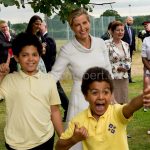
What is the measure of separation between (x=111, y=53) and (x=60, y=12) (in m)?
2.06

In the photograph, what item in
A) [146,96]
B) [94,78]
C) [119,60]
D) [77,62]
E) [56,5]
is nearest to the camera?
[146,96]

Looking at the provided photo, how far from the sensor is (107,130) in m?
3.16

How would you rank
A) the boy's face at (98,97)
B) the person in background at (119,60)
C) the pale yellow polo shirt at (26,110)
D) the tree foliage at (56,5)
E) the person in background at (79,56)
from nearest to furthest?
1. the boy's face at (98,97)
2. the pale yellow polo shirt at (26,110)
3. the person in background at (79,56)
4. the tree foliage at (56,5)
5. the person in background at (119,60)

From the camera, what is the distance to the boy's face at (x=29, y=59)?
12.7 feet

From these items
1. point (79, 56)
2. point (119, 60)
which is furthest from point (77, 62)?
point (119, 60)

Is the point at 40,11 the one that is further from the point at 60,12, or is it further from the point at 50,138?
the point at 50,138

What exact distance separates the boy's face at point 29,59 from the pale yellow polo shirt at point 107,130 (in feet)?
2.92

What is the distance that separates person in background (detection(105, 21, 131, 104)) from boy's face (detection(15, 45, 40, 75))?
3.03 metres

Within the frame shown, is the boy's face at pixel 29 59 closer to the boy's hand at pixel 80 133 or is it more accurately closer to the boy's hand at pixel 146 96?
the boy's hand at pixel 80 133

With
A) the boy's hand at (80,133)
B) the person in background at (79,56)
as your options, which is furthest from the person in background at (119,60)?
the boy's hand at (80,133)

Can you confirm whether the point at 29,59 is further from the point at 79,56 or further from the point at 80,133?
the point at 80,133

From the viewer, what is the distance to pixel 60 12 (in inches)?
196

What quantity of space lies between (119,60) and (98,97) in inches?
151

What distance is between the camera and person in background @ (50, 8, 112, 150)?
4.44 metres
